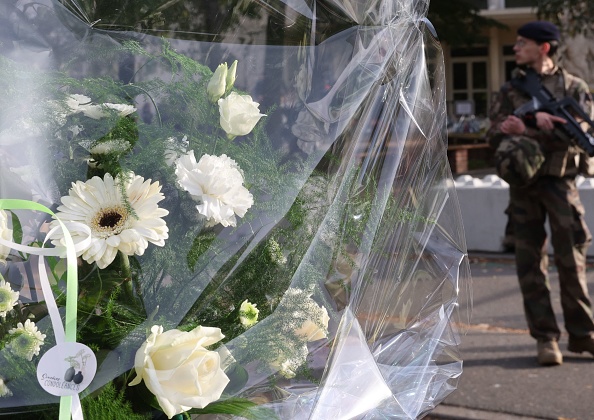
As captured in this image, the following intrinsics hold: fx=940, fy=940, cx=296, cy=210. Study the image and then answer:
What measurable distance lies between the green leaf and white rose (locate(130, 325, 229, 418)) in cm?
10

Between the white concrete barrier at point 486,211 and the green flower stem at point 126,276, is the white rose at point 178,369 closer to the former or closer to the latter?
the green flower stem at point 126,276

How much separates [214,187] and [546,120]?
4541mm

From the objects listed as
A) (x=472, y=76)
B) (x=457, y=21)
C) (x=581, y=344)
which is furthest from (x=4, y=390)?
(x=472, y=76)

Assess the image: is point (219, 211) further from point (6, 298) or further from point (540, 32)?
point (540, 32)

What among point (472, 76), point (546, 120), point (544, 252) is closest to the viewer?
point (546, 120)

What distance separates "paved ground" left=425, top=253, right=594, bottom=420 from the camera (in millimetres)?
5234

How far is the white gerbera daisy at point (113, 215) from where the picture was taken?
143 centimetres

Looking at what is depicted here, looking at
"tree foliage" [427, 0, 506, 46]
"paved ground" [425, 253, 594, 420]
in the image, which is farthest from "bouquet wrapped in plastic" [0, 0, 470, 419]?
"tree foliage" [427, 0, 506, 46]

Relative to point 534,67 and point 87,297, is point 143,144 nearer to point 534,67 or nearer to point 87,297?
point 87,297

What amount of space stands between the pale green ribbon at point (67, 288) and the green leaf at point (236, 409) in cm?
24

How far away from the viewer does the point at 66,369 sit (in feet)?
4.44

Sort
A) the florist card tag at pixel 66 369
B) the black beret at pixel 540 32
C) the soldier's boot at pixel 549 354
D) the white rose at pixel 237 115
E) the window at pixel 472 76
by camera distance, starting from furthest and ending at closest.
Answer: the window at pixel 472 76
the soldier's boot at pixel 549 354
the black beret at pixel 540 32
the white rose at pixel 237 115
the florist card tag at pixel 66 369

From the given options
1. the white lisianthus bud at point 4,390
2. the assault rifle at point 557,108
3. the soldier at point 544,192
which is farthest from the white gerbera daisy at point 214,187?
the assault rifle at point 557,108

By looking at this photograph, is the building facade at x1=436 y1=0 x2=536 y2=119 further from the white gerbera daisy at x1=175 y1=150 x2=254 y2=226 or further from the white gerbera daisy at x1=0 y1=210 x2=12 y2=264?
the white gerbera daisy at x1=0 y1=210 x2=12 y2=264
